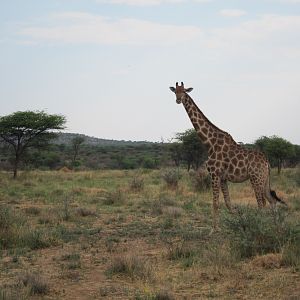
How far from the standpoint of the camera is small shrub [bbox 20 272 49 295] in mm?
6117

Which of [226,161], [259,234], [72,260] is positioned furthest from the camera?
[226,161]

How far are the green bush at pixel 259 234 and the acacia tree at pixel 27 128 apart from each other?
2563 cm

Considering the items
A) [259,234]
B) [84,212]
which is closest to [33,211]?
[84,212]

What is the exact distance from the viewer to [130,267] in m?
6.93

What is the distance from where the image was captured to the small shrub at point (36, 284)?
20.1 ft

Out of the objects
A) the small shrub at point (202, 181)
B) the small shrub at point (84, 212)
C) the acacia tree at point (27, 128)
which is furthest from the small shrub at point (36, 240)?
the acacia tree at point (27, 128)

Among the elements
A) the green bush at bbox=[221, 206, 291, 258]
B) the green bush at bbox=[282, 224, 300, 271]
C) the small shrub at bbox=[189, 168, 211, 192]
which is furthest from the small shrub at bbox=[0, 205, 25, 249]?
the small shrub at bbox=[189, 168, 211, 192]

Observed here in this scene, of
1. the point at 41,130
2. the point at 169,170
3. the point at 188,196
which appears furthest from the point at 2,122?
the point at 188,196

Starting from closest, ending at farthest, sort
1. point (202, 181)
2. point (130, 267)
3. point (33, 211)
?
point (130, 267) < point (33, 211) < point (202, 181)

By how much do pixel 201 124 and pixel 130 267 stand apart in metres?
4.99

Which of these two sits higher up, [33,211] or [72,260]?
[33,211]

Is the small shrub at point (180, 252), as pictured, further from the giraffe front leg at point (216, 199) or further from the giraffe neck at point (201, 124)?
the giraffe neck at point (201, 124)

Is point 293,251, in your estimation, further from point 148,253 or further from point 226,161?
point 226,161

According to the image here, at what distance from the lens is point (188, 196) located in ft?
61.5
